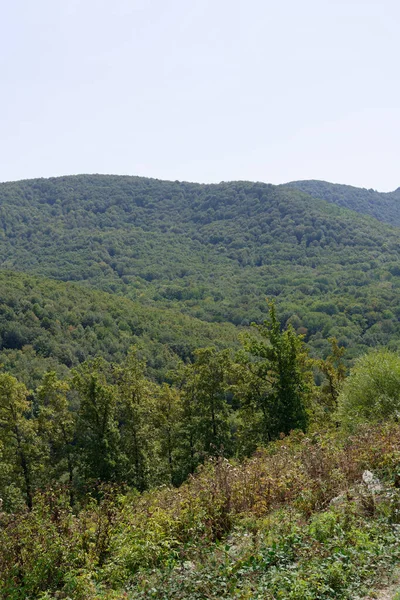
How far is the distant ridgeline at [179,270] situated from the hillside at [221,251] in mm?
444

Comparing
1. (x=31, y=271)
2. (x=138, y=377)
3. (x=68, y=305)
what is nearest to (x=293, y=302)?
(x=68, y=305)

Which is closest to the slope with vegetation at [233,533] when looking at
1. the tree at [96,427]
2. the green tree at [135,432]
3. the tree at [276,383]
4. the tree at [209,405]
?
the tree at [276,383]

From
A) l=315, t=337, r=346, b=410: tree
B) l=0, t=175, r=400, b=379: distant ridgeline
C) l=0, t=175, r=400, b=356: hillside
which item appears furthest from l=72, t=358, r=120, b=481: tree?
l=0, t=175, r=400, b=356: hillside

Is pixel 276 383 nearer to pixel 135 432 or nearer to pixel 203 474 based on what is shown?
pixel 135 432

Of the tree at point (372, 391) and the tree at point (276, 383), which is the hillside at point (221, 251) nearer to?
the tree at point (276, 383)

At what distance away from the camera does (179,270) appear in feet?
475

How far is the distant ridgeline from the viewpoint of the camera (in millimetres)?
69375

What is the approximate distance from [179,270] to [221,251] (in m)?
23.3

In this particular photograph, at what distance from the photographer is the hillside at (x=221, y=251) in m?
99.7

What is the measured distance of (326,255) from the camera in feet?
462

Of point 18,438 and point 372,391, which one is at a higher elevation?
point 372,391

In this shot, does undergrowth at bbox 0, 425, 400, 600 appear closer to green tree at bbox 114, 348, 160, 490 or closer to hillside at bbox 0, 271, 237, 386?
green tree at bbox 114, 348, 160, 490

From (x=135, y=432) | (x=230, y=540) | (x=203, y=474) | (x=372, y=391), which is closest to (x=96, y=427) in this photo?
(x=135, y=432)

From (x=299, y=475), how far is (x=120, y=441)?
516 inches
